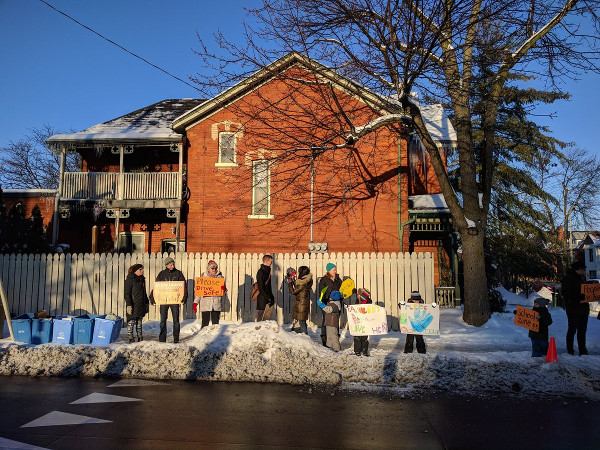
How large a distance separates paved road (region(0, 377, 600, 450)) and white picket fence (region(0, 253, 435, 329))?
249 inches

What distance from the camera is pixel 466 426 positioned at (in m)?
5.55

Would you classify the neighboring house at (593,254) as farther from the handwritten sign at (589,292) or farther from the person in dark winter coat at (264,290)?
the person in dark winter coat at (264,290)

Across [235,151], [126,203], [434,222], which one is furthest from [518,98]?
[126,203]

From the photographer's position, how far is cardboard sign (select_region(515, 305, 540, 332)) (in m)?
8.40

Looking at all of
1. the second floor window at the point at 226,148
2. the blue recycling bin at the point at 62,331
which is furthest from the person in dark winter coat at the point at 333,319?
the second floor window at the point at 226,148

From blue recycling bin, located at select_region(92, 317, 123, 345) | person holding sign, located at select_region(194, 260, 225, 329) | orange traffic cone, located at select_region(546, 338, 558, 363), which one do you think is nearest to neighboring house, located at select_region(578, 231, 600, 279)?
orange traffic cone, located at select_region(546, 338, 558, 363)

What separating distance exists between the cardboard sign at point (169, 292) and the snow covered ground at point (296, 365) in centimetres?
153

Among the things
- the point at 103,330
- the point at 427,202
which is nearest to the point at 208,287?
the point at 103,330

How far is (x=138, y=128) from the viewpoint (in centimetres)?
2134

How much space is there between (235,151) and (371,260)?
7.76m

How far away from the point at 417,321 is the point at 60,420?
5934 millimetres

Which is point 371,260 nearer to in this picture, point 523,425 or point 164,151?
point 523,425

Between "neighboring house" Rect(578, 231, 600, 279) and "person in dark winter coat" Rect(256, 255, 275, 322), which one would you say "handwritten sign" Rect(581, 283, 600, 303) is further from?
"neighboring house" Rect(578, 231, 600, 279)

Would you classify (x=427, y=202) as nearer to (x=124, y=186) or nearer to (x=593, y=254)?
(x=124, y=186)
